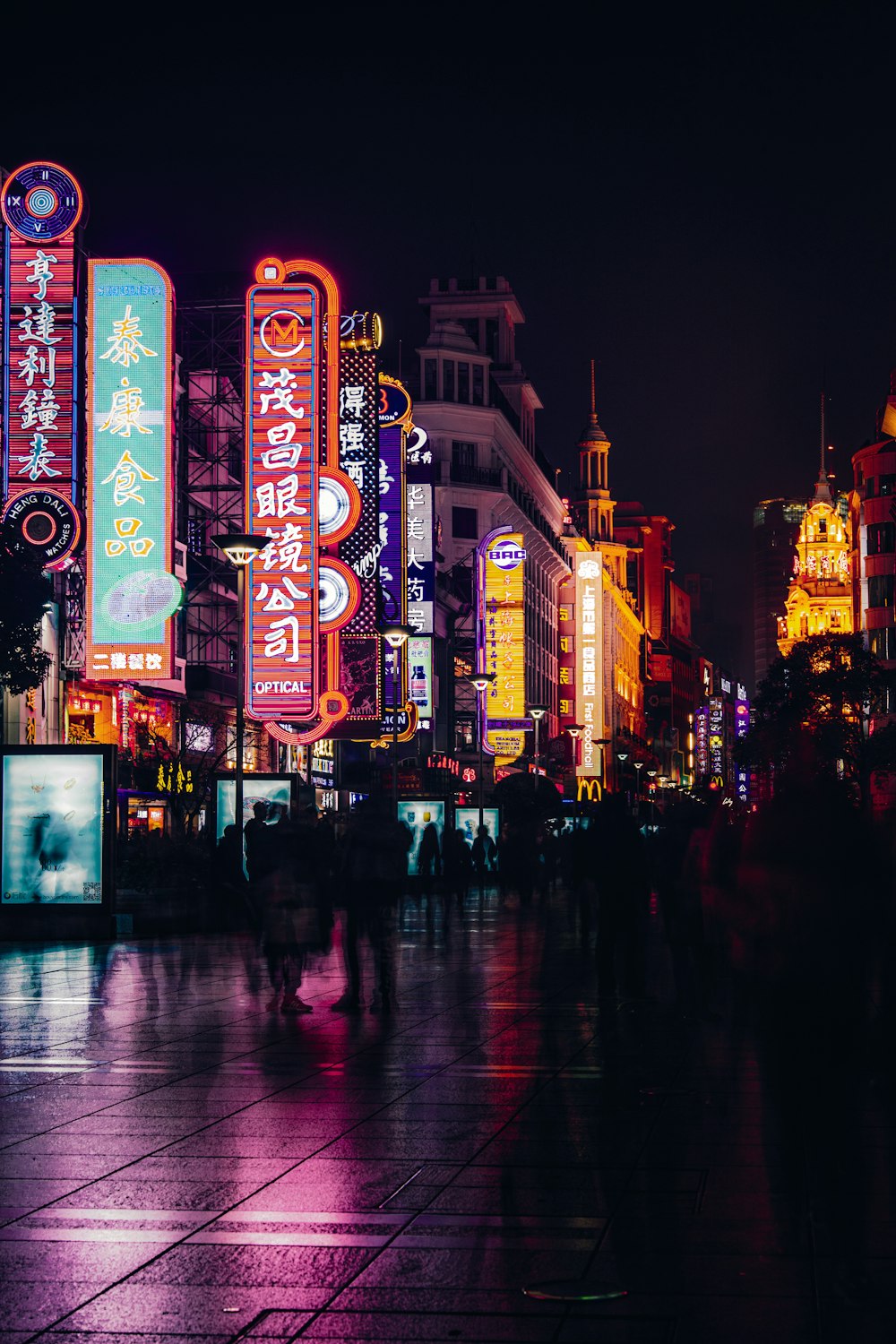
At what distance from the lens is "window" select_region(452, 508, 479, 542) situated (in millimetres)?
95375

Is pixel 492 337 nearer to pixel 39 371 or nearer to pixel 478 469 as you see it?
pixel 478 469

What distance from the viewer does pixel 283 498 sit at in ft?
131

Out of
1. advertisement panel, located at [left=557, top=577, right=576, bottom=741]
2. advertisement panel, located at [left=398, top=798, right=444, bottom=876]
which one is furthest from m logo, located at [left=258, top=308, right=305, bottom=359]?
advertisement panel, located at [left=557, top=577, right=576, bottom=741]

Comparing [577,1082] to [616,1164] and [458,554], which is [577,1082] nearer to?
[616,1164]

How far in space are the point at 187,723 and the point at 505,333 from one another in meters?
62.3

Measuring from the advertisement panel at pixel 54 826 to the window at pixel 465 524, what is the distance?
7194 centimetres

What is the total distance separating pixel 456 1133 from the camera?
942cm

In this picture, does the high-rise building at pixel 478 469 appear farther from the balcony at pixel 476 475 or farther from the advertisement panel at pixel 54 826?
the advertisement panel at pixel 54 826

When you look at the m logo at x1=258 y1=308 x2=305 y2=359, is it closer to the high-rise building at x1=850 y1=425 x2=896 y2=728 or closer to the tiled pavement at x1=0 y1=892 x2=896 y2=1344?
the tiled pavement at x1=0 y1=892 x2=896 y2=1344

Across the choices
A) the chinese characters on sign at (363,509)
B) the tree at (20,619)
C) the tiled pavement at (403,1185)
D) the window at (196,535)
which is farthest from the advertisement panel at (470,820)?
the tiled pavement at (403,1185)

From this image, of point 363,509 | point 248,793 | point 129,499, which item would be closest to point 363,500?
point 363,509

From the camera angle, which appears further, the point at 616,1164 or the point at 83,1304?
the point at 616,1164

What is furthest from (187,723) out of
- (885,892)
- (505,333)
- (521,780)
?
(505,333)

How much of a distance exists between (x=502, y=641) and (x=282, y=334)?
41017mm
